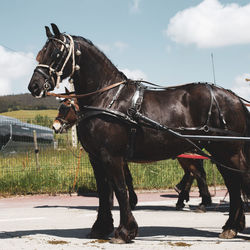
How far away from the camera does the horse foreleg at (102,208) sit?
574 cm

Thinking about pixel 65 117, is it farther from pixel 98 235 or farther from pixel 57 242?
pixel 57 242

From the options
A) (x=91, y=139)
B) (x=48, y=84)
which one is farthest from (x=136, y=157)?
(x=48, y=84)

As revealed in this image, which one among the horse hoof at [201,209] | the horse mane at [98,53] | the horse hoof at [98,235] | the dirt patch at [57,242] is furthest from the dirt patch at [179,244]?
the horse hoof at [201,209]

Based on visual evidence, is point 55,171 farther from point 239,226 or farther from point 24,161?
point 239,226

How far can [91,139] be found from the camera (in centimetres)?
530

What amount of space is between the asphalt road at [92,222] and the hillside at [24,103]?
48.4m

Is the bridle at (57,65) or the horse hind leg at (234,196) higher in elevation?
the bridle at (57,65)

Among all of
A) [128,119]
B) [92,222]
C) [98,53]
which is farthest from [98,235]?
[98,53]

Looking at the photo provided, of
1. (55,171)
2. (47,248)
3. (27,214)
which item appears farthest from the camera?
(55,171)

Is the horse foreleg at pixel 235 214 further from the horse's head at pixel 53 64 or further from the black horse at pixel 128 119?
the horse's head at pixel 53 64

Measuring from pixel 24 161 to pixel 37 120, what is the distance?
142 cm

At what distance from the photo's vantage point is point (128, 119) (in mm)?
5273

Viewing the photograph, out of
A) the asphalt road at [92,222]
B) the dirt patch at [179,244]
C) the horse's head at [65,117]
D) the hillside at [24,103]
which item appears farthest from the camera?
the hillside at [24,103]

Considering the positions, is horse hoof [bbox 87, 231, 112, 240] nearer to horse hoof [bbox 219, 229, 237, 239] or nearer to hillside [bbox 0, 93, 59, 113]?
horse hoof [bbox 219, 229, 237, 239]
